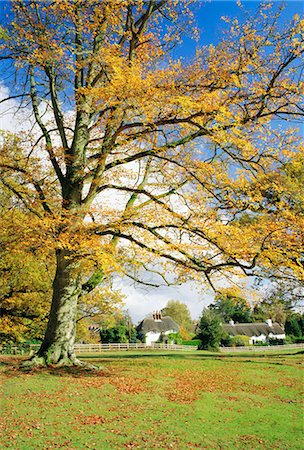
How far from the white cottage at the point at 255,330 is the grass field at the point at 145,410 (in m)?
58.9

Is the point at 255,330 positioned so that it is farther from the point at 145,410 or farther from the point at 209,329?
the point at 145,410

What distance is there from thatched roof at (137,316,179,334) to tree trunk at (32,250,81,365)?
5220cm

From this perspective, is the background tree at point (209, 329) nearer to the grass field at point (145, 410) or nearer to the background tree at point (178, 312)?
the grass field at point (145, 410)

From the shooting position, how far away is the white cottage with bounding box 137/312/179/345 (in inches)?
2495

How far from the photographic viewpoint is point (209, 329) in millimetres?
32781

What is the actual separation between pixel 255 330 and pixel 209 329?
42136mm

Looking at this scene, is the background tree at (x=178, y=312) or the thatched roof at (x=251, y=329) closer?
the thatched roof at (x=251, y=329)

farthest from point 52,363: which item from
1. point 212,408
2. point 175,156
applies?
point 175,156

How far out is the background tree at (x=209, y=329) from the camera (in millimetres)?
31469

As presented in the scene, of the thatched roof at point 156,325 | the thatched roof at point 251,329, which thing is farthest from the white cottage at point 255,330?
the thatched roof at point 156,325

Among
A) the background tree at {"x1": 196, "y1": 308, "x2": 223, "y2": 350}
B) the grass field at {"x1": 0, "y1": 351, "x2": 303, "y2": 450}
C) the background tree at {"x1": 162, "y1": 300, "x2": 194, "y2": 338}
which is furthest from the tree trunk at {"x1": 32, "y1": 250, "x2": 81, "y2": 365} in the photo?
the background tree at {"x1": 162, "y1": 300, "x2": 194, "y2": 338}

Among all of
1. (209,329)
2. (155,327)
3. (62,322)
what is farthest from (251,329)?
(62,322)

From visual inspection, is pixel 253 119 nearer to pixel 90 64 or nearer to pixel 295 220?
pixel 295 220

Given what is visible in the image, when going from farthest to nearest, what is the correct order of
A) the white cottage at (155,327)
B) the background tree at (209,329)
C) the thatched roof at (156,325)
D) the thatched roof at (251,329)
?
the thatched roof at (251,329) → the thatched roof at (156,325) → the white cottage at (155,327) → the background tree at (209,329)
